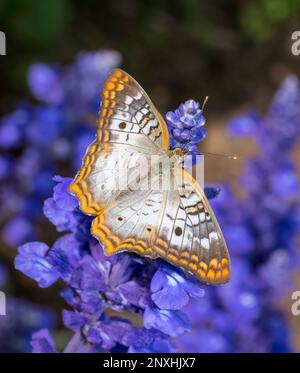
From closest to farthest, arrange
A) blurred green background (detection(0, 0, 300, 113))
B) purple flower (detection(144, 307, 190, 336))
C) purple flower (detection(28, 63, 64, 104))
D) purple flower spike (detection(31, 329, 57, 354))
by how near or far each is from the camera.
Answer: purple flower (detection(144, 307, 190, 336)), purple flower spike (detection(31, 329, 57, 354)), purple flower (detection(28, 63, 64, 104)), blurred green background (detection(0, 0, 300, 113))

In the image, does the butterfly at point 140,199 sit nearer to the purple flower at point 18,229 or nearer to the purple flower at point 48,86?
the purple flower at point 48,86

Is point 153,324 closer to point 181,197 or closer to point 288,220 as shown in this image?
point 181,197

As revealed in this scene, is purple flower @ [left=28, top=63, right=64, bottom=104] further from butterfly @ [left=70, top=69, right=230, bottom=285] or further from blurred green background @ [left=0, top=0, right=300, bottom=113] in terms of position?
butterfly @ [left=70, top=69, right=230, bottom=285]

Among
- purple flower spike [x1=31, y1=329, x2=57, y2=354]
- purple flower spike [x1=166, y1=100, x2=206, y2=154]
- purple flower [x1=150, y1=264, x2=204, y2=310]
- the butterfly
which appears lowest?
purple flower spike [x1=31, y1=329, x2=57, y2=354]

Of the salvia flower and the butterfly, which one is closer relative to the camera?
the butterfly

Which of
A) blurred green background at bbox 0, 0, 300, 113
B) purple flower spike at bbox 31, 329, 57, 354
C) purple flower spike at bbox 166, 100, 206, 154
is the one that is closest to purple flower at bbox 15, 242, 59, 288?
purple flower spike at bbox 31, 329, 57, 354

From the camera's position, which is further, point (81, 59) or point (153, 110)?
point (81, 59)
